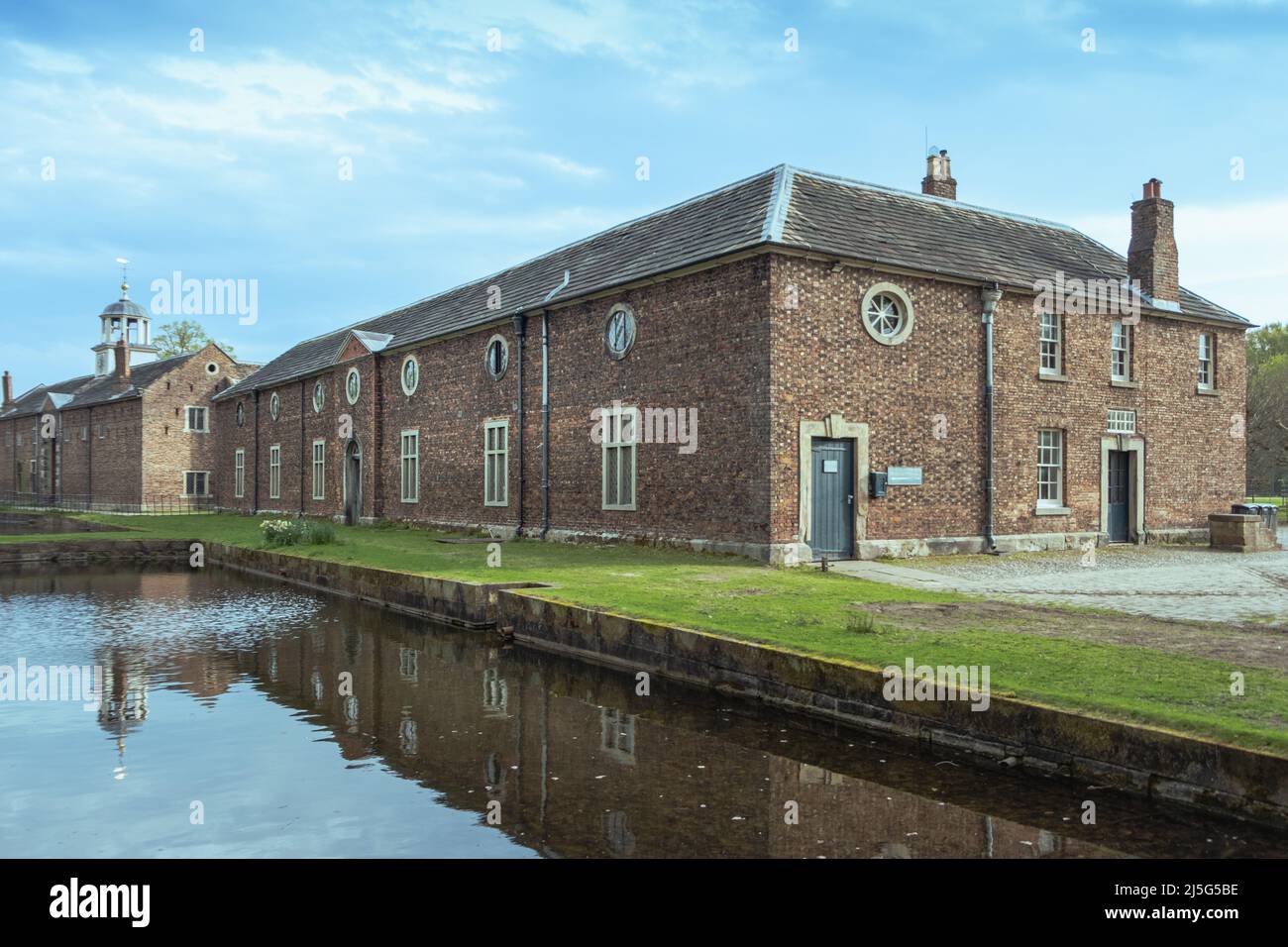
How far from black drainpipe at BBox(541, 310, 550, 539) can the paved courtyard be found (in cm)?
811

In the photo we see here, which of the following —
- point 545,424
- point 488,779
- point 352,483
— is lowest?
point 488,779

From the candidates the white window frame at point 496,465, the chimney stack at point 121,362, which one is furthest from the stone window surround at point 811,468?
the chimney stack at point 121,362

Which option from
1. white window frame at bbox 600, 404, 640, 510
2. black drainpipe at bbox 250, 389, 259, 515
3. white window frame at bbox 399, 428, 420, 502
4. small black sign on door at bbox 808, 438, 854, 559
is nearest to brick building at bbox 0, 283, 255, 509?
black drainpipe at bbox 250, 389, 259, 515

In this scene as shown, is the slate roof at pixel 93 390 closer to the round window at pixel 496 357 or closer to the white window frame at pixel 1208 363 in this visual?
the round window at pixel 496 357

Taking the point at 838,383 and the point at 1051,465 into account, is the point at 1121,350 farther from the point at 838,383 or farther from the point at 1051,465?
the point at 838,383

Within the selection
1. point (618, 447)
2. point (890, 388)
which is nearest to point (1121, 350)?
Result: point (890, 388)

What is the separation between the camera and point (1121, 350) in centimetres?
2305

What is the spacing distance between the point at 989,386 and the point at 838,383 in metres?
4.07

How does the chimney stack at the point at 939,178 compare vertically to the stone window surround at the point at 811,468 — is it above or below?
above

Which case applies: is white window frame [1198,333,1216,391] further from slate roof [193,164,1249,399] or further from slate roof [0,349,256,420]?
slate roof [0,349,256,420]

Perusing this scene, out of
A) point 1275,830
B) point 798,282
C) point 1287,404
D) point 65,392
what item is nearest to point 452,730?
point 1275,830

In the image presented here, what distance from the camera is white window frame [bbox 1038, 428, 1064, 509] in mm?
21375

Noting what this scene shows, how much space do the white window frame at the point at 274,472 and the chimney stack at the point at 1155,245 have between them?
31655 mm

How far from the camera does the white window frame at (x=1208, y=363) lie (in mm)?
24859
